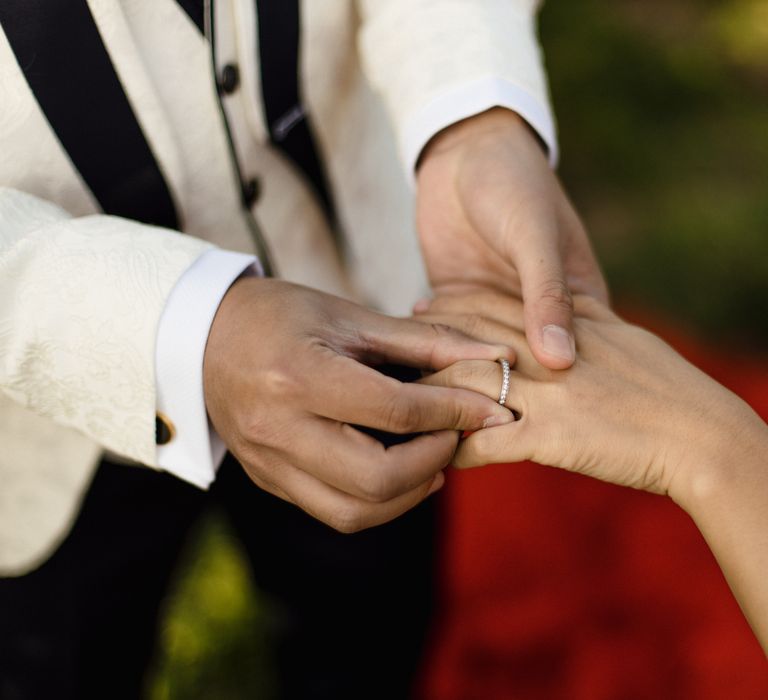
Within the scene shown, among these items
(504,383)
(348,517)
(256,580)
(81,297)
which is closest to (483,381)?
(504,383)

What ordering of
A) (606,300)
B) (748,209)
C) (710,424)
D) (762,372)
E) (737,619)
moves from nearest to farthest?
(710,424) < (606,300) < (737,619) < (762,372) < (748,209)

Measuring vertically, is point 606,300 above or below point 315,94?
below

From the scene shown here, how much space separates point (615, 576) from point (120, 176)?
1.42 metres

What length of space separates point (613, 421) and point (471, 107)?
19.6 inches

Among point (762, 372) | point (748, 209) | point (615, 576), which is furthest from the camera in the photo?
point (748, 209)

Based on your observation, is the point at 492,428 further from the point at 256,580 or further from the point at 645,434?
the point at 256,580

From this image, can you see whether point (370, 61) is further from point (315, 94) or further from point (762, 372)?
point (762, 372)

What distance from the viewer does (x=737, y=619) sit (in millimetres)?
1602

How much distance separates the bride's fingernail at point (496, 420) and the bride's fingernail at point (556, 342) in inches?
3.8

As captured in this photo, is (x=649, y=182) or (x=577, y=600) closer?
(x=577, y=600)

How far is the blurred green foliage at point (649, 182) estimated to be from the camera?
6.08 ft

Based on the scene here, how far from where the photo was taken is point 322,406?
80cm

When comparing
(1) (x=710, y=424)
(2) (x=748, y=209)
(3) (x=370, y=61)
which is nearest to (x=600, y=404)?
(1) (x=710, y=424)

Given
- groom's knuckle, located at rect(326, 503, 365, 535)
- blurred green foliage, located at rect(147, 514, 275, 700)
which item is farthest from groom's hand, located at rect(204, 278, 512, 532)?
blurred green foliage, located at rect(147, 514, 275, 700)
